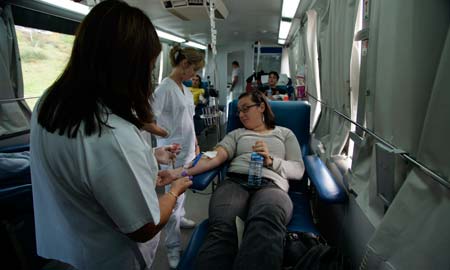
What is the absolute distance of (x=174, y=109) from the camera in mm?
1722

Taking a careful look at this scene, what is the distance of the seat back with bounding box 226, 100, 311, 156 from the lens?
2.02 meters

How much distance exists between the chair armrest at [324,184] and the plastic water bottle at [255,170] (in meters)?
0.30

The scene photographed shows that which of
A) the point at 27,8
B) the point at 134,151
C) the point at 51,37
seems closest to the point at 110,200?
the point at 134,151

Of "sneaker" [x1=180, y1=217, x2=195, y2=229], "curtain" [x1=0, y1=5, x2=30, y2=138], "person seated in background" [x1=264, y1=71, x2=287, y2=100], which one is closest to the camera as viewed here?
"sneaker" [x1=180, y1=217, x2=195, y2=229]

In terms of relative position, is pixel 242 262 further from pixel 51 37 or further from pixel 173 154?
pixel 51 37

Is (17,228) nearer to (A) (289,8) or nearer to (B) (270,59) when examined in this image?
(A) (289,8)

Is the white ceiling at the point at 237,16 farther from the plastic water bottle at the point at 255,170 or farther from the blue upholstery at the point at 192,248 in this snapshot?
the blue upholstery at the point at 192,248

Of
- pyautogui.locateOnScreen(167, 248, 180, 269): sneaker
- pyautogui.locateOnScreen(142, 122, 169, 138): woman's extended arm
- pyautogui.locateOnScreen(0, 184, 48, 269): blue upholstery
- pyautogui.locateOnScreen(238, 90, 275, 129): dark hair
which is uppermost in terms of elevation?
pyautogui.locateOnScreen(238, 90, 275, 129): dark hair

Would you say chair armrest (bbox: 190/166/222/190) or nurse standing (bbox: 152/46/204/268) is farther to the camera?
nurse standing (bbox: 152/46/204/268)

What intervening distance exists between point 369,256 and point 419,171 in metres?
0.55

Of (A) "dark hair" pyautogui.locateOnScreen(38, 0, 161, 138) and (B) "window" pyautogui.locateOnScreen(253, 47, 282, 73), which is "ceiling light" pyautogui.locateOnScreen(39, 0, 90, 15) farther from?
(B) "window" pyautogui.locateOnScreen(253, 47, 282, 73)

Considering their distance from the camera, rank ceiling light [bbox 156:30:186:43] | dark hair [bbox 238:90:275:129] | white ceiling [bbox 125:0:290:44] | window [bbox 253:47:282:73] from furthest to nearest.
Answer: window [bbox 253:47:282:73] < ceiling light [bbox 156:30:186:43] < white ceiling [bbox 125:0:290:44] < dark hair [bbox 238:90:275:129]

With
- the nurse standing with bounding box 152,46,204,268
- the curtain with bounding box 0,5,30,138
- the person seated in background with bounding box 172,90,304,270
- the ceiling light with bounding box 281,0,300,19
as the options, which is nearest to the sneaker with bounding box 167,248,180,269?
the nurse standing with bounding box 152,46,204,268

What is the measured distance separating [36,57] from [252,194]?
2.71m
